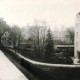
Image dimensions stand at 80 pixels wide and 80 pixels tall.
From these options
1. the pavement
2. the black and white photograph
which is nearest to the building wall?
the black and white photograph

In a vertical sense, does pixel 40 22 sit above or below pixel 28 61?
above

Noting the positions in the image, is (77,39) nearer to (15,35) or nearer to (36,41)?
(36,41)

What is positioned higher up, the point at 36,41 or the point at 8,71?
the point at 36,41

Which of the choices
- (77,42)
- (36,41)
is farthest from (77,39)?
(36,41)

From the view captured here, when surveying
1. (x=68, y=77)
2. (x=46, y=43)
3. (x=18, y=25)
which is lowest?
(x=68, y=77)

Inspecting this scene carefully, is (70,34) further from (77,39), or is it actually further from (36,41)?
(36,41)

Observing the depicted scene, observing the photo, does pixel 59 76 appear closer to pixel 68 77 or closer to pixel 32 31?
pixel 68 77

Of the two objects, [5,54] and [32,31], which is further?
[5,54]

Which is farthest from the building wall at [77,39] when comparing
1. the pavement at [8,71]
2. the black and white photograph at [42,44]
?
the pavement at [8,71]

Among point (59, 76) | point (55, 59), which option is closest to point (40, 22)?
point (55, 59)
